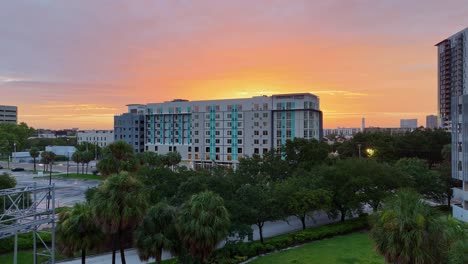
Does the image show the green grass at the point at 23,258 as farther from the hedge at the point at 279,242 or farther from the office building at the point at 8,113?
the office building at the point at 8,113

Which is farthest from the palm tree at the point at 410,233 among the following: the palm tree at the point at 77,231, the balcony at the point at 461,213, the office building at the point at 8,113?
the office building at the point at 8,113

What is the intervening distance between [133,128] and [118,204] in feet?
277

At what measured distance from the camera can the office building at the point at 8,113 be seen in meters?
178

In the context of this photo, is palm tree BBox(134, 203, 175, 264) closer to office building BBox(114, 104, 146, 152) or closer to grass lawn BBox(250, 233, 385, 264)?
grass lawn BBox(250, 233, 385, 264)

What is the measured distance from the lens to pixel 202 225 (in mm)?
17594

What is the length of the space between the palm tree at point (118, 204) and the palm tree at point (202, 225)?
7.29 ft

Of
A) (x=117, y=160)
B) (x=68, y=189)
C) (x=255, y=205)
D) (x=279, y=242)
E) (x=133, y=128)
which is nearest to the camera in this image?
(x=255, y=205)

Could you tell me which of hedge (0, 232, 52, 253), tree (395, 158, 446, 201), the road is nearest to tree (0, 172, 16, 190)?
hedge (0, 232, 52, 253)

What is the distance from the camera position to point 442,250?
1191 cm

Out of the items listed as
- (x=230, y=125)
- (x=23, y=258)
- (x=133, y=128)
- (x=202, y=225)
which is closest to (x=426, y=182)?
(x=202, y=225)

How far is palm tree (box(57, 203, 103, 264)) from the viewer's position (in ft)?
59.4

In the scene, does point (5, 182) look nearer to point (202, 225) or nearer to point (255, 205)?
point (255, 205)

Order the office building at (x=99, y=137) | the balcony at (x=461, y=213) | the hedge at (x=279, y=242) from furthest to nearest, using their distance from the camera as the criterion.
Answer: the office building at (x=99, y=137) < the balcony at (x=461, y=213) < the hedge at (x=279, y=242)

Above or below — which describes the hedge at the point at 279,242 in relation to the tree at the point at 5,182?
below
